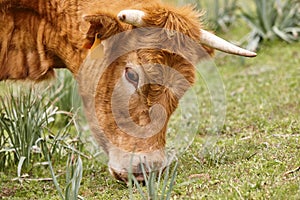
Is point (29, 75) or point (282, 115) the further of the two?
point (282, 115)

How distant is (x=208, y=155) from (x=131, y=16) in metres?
1.72

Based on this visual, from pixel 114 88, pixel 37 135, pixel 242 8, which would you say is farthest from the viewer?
pixel 242 8

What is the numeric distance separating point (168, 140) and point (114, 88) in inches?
66.7

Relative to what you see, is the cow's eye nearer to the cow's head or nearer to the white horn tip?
the cow's head

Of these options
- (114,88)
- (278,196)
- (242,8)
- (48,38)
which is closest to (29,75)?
(48,38)

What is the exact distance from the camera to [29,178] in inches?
268

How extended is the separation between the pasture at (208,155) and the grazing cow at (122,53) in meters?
0.33

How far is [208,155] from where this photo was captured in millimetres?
6539

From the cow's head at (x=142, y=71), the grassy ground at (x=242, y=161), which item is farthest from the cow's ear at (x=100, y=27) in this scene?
the grassy ground at (x=242, y=161)

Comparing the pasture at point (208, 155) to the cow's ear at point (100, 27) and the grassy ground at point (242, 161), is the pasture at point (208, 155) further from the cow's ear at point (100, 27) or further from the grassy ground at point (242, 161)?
the cow's ear at point (100, 27)

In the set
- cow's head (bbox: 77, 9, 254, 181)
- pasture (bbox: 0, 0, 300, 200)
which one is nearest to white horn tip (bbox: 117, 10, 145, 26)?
cow's head (bbox: 77, 9, 254, 181)

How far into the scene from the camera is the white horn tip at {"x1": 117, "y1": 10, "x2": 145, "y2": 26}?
5492mm

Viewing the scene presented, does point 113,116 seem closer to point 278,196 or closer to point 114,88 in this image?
point 114,88

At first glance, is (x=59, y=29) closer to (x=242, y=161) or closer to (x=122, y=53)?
(x=122, y=53)
